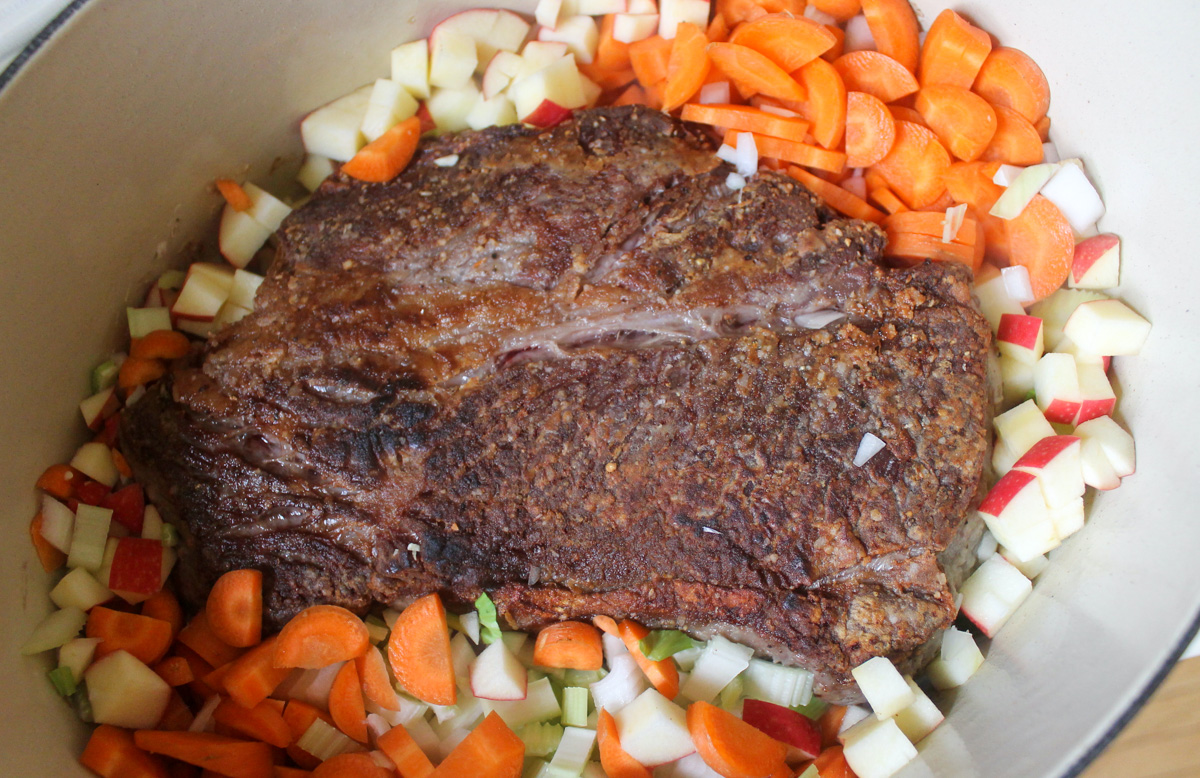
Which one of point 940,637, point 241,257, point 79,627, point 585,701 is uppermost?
point 241,257

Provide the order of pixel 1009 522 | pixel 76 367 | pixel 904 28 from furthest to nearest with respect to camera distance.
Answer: pixel 904 28, pixel 76 367, pixel 1009 522

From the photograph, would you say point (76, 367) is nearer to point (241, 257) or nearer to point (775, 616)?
point (241, 257)

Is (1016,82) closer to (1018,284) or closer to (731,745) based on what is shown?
(1018,284)

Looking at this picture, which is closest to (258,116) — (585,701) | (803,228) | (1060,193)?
(803,228)

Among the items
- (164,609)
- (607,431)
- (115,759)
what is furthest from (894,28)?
(115,759)

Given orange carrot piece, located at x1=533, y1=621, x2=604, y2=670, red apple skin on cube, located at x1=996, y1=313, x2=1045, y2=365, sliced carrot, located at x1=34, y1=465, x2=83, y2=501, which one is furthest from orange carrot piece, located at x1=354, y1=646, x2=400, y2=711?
red apple skin on cube, located at x1=996, y1=313, x2=1045, y2=365

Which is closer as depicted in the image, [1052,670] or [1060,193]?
[1052,670]

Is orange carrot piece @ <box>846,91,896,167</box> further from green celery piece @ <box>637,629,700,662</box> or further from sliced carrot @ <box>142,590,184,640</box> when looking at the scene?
sliced carrot @ <box>142,590,184,640</box>

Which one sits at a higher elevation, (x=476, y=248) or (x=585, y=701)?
(x=476, y=248)
